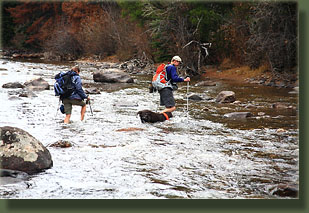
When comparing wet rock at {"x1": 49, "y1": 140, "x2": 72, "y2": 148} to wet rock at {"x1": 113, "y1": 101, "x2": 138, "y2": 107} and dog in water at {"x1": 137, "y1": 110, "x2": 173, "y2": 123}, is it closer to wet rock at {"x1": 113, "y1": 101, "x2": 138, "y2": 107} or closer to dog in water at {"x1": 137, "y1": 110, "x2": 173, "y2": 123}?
dog in water at {"x1": 137, "y1": 110, "x2": 173, "y2": 123}

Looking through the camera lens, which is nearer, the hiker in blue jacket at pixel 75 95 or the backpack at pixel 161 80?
the hiker in blue jacket at pixel 75 95

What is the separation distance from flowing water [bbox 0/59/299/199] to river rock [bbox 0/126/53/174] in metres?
0.21

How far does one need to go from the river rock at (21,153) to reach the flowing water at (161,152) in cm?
21

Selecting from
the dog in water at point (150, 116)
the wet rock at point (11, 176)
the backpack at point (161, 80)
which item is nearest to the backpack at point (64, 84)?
the dog in water at point (150, 116)

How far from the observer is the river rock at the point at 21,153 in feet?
24.0

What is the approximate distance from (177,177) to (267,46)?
1783 centimetres

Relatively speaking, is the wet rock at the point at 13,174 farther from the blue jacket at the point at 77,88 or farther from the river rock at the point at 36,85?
the river rock at the point at 36,85

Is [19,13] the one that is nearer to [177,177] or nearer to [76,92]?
[76,92]

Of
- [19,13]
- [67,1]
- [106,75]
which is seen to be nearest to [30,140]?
[106,75]

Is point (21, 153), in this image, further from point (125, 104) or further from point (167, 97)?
point (125, 104)

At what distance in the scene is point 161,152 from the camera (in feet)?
29.8

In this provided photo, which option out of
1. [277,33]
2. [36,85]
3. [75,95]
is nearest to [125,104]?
[75,95]

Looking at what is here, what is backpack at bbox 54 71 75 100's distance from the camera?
39.0 feet

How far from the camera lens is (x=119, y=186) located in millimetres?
6844
